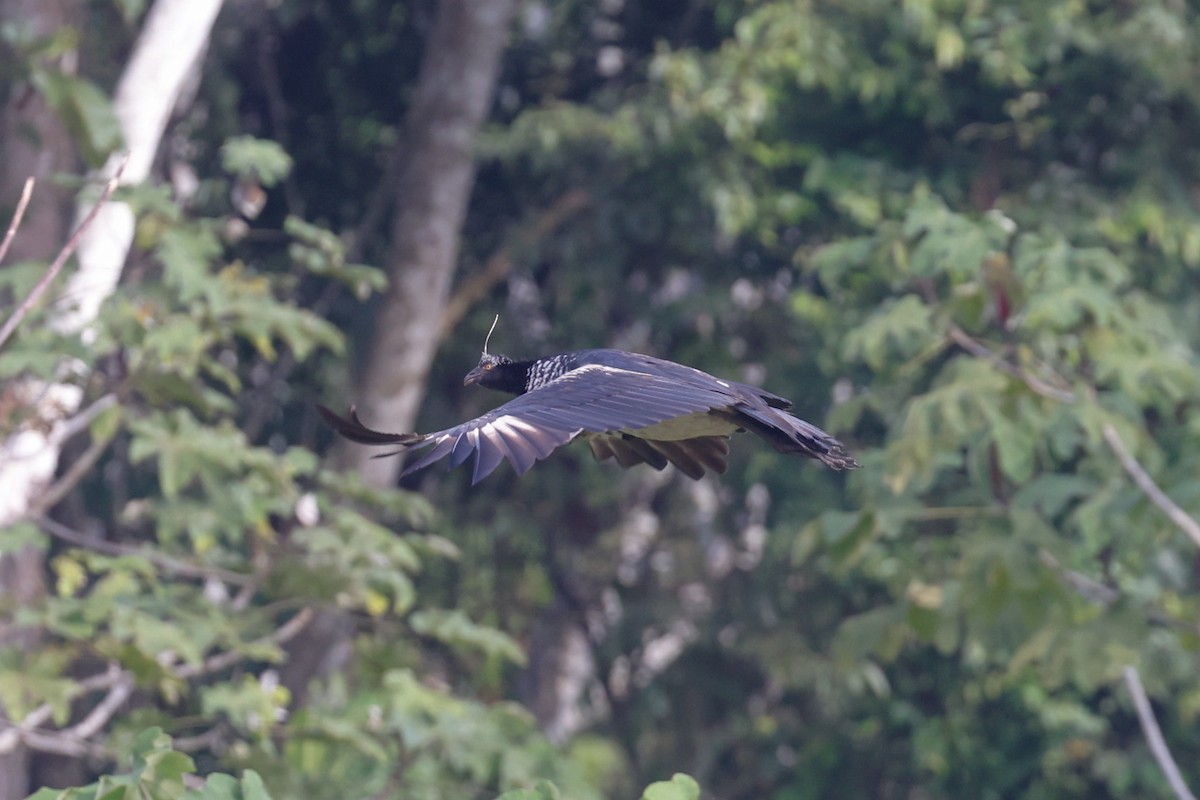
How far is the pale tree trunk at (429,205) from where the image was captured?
7.65 m

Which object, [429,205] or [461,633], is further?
[429,205]

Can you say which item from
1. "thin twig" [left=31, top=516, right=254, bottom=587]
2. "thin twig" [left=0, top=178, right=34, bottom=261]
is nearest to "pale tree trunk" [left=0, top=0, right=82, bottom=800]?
"thin twig" [left=31, top=516, right=254, bottom=587]

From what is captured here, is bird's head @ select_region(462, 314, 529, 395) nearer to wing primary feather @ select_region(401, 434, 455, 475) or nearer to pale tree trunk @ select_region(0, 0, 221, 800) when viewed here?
pale tree trunk @ select_region(0, 0, 221, 800)

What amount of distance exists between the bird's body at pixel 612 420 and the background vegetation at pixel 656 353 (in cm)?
93

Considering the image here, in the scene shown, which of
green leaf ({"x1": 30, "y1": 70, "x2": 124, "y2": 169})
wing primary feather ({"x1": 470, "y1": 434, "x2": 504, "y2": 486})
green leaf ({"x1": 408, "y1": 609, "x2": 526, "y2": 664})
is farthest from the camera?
green leaf ({"x1": 408, "y1": 609, "x2": 526, "y2": 664})

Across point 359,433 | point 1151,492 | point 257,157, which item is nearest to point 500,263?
point 257,157

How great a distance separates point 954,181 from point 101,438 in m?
4.13

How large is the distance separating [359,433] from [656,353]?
5.54 m

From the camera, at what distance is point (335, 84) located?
342 inches

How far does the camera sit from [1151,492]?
5250 millimetres

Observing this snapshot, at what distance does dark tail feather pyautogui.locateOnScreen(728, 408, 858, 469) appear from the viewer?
4094 millimetres

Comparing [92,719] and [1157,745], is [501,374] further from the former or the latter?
[1157,745]

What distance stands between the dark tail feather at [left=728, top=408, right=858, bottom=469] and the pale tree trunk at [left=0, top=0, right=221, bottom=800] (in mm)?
2190

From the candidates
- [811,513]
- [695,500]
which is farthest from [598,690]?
→ [811,513]
